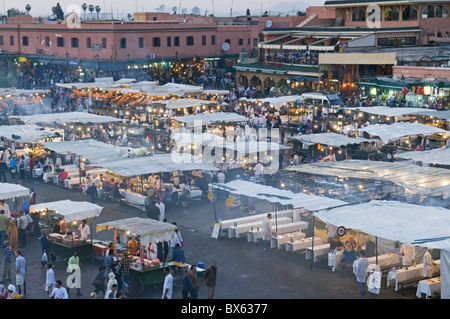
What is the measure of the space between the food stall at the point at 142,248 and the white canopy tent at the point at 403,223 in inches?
151

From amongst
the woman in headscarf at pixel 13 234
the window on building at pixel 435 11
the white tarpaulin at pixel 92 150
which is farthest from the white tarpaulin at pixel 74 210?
the window on building at pixel 435 11

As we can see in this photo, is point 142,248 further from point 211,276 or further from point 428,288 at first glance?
point 428,288

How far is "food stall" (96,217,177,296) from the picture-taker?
18.0 m

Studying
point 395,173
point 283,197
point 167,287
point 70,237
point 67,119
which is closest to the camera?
point 167,287

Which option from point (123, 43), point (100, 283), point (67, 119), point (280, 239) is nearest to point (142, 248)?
point (100, 283)

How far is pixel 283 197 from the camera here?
21.3 m

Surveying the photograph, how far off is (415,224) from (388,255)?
5.96 ft

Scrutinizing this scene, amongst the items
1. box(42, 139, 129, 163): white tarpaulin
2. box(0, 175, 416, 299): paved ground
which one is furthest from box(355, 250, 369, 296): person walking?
box(42, 139, 129, 163): white tarpaulin

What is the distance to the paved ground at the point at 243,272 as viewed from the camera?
698 inches

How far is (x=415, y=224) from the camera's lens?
1775cm

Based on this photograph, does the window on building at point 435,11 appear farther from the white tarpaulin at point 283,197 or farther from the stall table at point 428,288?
the stall table at point 428,288

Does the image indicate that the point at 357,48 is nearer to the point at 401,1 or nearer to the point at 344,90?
the point at 344,90

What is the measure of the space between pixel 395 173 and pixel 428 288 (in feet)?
23.4

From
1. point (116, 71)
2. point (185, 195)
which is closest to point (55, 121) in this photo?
point (185, 195)
